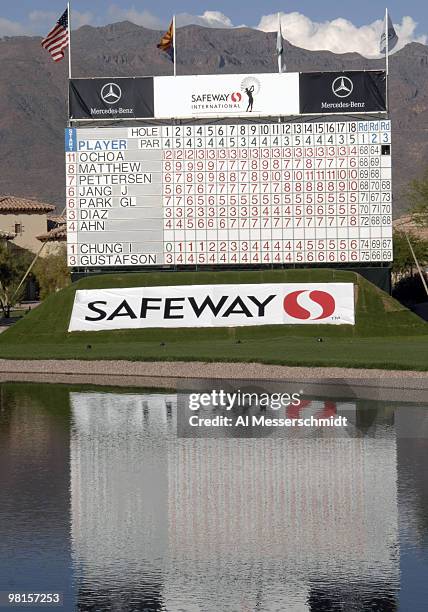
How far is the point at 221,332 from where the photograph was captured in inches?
2611

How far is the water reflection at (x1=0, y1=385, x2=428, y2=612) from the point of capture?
17.0 m

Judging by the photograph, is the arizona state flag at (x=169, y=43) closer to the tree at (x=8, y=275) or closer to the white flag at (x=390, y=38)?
the white flag at (x=390, y=38)

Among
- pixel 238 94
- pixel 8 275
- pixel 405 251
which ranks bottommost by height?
pixel 8 275

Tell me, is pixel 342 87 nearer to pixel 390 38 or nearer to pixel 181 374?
pixel 390 38

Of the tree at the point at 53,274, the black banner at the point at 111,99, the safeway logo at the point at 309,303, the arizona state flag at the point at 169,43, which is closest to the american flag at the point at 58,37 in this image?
the black banner at the point at 111,99

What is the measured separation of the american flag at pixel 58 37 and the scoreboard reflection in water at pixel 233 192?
238 inches

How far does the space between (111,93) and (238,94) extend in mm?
7438

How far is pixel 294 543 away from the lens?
63.7 feet

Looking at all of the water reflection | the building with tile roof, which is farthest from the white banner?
the building with tile roof

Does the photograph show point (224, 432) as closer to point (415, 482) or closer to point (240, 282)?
point (415, 482)

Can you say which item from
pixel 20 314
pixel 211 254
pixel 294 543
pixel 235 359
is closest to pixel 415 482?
pixel 294 543

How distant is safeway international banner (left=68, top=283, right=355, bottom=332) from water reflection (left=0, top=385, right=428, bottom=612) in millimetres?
33610

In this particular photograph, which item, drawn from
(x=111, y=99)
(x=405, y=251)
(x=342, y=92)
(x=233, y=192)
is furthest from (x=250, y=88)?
(x=405, y=251)

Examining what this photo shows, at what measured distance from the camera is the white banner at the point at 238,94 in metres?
66.6
